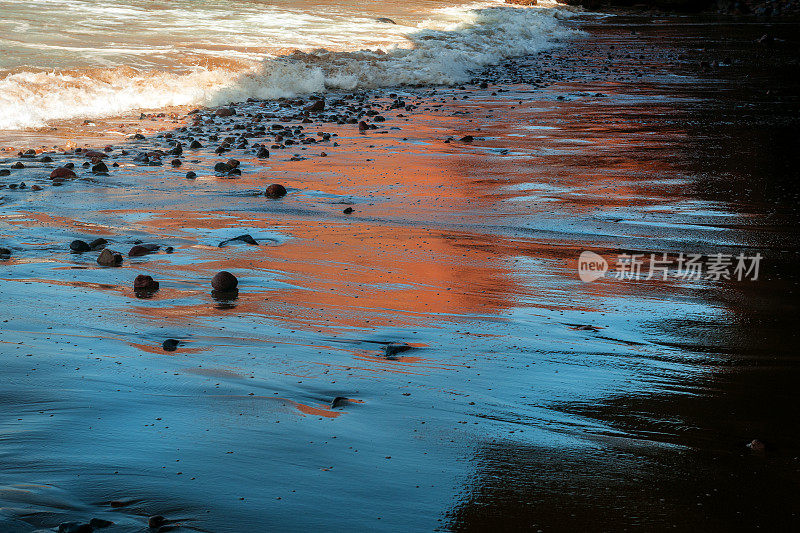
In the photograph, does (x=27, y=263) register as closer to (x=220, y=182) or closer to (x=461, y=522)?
(x=220, y=182)

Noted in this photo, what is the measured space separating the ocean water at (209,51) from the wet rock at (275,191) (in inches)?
235

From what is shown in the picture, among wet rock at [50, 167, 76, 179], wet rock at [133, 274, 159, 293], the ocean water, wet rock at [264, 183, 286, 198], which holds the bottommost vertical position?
wet rock at [133, 274, 159, 293]

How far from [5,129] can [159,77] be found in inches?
137

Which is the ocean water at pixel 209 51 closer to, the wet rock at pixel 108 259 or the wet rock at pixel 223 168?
the wet rock at pixel 223 168

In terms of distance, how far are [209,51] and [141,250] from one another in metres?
13.2

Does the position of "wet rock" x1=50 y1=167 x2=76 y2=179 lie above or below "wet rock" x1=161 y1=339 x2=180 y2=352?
above

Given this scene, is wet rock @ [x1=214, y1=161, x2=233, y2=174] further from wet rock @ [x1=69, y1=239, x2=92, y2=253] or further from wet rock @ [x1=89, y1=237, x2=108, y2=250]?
wet rock @ [x1=69, y1=239, x2=92, y2=253]

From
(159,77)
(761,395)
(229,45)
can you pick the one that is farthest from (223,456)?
(229,45)

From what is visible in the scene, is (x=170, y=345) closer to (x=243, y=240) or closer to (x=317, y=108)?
(x=243, y=240)

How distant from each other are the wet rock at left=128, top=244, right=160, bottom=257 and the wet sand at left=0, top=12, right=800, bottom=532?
0.19 feet

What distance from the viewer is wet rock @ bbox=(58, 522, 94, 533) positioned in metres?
2.06

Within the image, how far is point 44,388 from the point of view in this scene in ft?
9.94

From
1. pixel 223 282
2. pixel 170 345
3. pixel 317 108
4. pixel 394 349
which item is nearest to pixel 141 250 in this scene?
pixel 223 282

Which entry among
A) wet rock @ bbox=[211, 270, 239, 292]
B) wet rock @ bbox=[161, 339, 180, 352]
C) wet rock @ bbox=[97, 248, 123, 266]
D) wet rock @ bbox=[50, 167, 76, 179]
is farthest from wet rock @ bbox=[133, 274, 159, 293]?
wet rock @ bbox=[50, 167, 76, 179]
